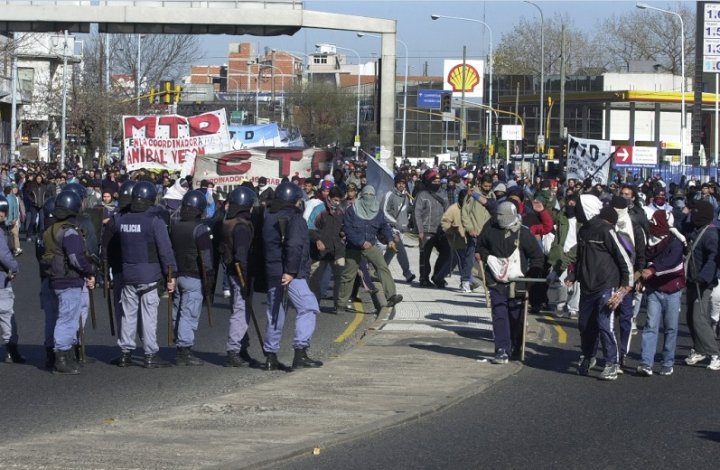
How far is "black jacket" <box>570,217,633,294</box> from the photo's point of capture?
11.9 metres

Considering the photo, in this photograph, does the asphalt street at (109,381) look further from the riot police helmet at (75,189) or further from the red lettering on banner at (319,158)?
the red lettering on banner at (319,158)

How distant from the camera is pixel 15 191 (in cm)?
2866

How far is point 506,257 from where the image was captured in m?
12.8

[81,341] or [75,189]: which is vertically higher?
[75,189]

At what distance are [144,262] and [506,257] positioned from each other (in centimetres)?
351

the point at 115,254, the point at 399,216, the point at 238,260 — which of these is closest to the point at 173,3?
the point at 399,216

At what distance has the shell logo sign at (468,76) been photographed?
2992 inches

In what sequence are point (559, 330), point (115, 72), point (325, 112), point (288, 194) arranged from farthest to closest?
point (325, 112)
point (115, 72)
point (559, 330)
point (288, 194)

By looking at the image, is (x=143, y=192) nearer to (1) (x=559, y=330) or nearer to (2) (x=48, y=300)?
(2) (x=48, y=300)

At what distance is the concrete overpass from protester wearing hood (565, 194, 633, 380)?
1766 cm

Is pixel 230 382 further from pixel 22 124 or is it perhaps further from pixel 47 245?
pixel 22 124

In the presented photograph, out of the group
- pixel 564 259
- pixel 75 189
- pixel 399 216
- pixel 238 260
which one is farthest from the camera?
pixel 399 216

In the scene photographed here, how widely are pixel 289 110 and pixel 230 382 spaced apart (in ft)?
335

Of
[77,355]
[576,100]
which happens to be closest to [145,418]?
[77,355]
